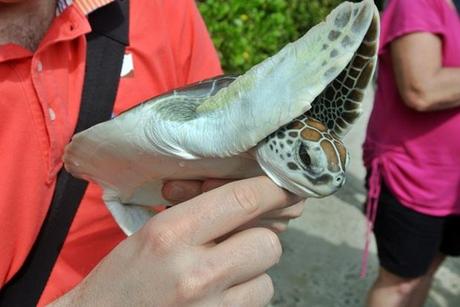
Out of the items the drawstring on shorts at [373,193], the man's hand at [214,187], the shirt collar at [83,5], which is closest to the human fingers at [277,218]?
the man's hand at [214,187]

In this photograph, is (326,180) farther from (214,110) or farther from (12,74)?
(12,74)

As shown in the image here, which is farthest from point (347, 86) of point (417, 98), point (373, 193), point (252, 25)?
point (252, 25)

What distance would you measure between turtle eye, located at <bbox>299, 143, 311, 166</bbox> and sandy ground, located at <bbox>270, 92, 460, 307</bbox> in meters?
1.66

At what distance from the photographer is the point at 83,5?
96 centimetres

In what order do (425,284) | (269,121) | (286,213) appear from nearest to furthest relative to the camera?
(269,121), (286,213), (425,284)

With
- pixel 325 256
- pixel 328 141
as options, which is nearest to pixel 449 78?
pixel 328 141

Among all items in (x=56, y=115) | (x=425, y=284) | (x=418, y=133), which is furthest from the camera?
(x=425, y=284)

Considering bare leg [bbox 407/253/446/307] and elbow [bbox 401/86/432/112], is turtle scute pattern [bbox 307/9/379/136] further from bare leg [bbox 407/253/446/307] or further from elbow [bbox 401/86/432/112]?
bare leg [bbox 407/253/446/307]

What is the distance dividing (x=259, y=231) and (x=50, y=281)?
38cm

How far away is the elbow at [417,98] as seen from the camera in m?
1.48

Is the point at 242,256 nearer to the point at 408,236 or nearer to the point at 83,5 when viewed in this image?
the point at 83,5

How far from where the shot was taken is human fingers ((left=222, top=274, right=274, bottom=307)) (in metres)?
0.71

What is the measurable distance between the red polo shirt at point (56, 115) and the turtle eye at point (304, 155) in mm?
379

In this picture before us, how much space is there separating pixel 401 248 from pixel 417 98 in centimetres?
43
